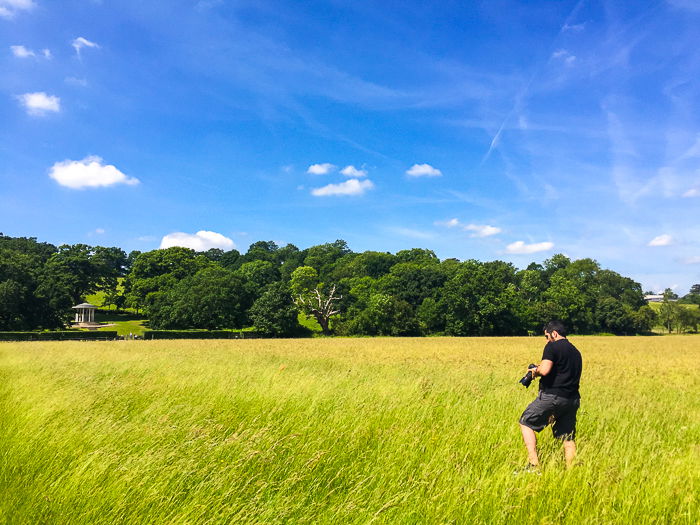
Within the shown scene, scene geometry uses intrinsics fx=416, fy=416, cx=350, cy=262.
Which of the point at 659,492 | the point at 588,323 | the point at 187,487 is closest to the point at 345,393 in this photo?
the point at 187,487

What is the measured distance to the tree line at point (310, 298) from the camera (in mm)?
57562

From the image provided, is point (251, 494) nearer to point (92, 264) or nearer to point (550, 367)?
point (550, 367)

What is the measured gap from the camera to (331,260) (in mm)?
103062

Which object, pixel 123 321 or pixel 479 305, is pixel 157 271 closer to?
pixel 123 321

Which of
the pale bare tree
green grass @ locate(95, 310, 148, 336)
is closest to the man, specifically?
the pale bare tree

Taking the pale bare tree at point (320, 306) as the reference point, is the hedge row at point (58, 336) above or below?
below

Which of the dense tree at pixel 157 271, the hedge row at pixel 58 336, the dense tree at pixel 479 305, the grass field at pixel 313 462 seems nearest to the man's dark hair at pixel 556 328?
the grass field at pixel 313 462

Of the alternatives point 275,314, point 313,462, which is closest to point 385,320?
point 275,314

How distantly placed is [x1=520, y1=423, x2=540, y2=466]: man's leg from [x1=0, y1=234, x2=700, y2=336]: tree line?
5278 centimetres

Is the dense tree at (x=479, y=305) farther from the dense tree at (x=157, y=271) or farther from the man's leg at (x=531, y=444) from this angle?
the man's leg at (x=531, y=444)

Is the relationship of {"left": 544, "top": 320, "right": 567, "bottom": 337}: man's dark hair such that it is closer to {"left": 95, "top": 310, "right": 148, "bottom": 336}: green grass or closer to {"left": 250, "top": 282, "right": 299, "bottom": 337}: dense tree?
{"left": 250, "top": 282, "right": 299, "bottom": 337}: dense tree

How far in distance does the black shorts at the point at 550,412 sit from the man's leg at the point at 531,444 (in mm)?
71

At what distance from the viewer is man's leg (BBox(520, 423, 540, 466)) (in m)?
5.07

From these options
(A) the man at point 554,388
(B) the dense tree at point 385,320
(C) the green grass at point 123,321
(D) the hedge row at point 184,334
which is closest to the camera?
(A) the man at point 554,388
